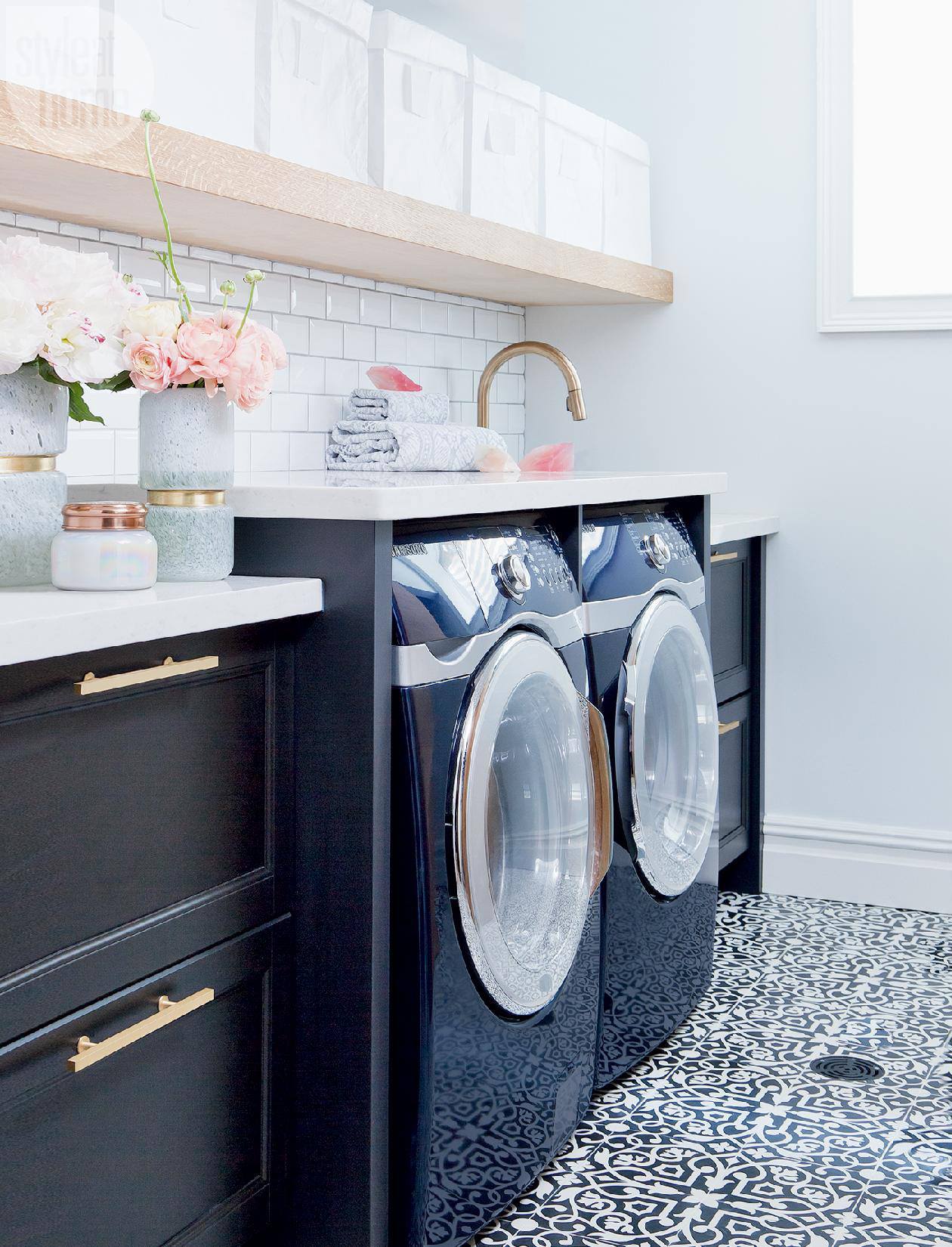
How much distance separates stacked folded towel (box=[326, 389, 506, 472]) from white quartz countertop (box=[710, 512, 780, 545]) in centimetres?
56

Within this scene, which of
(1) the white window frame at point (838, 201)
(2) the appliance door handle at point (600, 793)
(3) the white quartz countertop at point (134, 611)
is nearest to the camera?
(3) the white quartz countertop at point (134, 611)

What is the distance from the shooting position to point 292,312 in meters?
2.88

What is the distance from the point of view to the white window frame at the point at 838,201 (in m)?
3.40

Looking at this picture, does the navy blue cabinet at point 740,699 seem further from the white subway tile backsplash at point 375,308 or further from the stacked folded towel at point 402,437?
the white subway tile backsplash at point 375,308

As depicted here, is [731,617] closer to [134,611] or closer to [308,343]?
[308,343]

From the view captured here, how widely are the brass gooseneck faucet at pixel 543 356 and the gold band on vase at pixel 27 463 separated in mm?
1553

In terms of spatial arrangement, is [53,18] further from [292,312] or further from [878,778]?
[878,778]

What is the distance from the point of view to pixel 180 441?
66.4 inches

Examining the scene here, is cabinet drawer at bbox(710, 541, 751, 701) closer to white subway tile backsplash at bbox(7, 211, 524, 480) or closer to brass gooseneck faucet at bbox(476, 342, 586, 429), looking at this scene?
brass gooseneck faucet at bbox(476, 342, 586, 429)

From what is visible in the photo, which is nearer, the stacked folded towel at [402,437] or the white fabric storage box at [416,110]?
the white fabric storage box at [416,110]

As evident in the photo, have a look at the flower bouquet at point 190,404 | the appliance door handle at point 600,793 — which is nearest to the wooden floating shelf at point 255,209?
the flower bouquet at point 190,404

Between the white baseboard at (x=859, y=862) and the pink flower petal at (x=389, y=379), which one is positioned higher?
the pink flower petal at (x=389, y=379)

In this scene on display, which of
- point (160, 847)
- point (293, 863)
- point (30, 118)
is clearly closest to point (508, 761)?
point (293, 863)

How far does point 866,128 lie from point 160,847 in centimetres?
277
